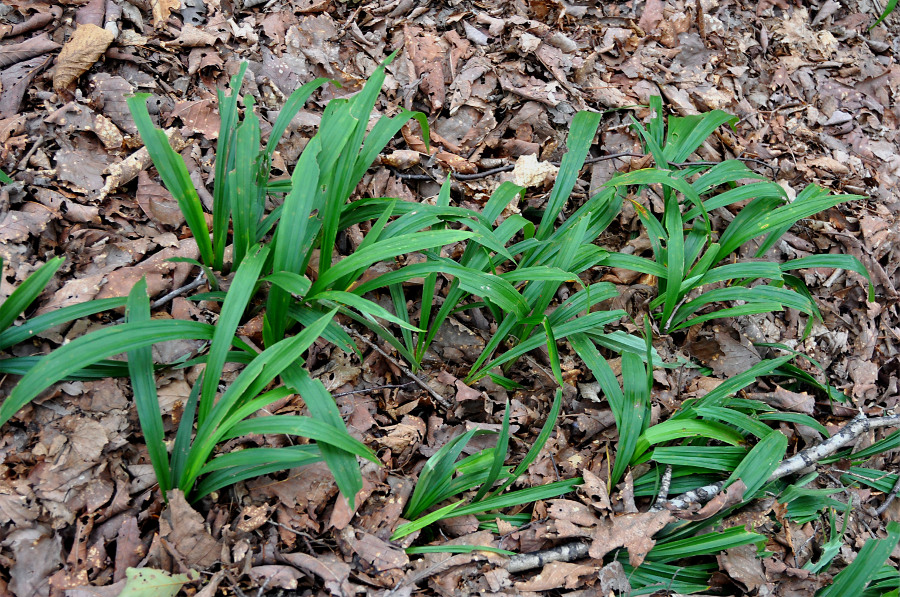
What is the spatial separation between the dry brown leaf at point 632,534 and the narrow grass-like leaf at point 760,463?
0.26m

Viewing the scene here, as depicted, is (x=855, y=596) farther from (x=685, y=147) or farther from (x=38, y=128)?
(x=38, y=128)

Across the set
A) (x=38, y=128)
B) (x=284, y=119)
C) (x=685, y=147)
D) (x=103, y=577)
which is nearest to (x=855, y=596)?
A: (x=685, y=147)

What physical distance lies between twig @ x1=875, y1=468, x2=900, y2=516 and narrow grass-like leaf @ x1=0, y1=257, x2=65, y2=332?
2661 millimetres

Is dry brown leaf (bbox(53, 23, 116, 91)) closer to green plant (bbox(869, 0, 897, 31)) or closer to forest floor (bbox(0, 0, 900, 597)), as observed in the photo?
forest floor (bbox(0, 0, 900, 597))

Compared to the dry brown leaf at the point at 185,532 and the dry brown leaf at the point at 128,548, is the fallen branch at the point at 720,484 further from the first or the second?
the dry brown leaf at the point at 128,548

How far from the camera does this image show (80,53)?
1.88 m

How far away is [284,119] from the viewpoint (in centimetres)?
172

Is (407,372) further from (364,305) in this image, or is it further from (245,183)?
(245,183)

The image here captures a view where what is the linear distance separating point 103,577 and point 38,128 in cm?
140

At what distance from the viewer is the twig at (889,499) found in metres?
1.87

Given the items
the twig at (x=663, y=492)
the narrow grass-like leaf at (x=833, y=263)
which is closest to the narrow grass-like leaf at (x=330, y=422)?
the twig at (x=663, y=492)

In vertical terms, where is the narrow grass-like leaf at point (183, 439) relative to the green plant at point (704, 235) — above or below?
below

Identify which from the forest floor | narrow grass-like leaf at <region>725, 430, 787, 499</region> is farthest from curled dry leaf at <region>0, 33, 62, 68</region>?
narrow grass-like leaf at <region>725, 430, 787, 499</region>

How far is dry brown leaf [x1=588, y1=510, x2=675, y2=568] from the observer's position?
4.86ft
